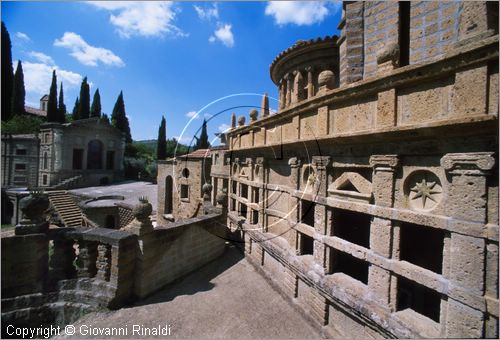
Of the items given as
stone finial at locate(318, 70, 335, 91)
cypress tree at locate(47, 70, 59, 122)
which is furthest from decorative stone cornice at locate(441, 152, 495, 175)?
cypress tree at locate(47, 70, 59, 122)

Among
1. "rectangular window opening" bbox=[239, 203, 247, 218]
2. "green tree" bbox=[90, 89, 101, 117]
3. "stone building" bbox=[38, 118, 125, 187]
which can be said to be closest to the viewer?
"rectangular window opening" bbox=[239, 203, 247, 218]

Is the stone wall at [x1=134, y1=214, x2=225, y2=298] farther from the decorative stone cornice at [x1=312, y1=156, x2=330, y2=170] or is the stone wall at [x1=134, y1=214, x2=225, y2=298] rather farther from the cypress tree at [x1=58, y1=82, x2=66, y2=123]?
the cypress tree at [x1=58, y1=82, x2=66, y2=123]

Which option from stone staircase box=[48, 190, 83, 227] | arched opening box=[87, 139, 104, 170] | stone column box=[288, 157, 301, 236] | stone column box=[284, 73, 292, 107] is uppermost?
stone column box=[284, 73, 292, 107]

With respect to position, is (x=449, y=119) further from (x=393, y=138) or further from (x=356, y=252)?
(x=356, y=252)

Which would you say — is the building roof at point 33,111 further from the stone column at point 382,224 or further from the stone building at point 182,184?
the stone column at point 382,224

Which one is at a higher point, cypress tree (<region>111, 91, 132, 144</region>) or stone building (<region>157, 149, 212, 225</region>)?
cypress tree (<region>111, 91, 132, 144</region>)

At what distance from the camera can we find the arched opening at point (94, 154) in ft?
116

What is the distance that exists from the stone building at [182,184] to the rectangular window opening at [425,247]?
33.1 feet

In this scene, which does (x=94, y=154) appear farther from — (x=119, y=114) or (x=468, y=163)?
(x=468, y=163)

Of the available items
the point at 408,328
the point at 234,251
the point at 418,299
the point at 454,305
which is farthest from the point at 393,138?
the point at 234,251

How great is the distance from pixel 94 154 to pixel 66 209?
17.3m

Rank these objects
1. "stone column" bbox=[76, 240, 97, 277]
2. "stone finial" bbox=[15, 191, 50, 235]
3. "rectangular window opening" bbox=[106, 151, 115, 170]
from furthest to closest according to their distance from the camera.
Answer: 1. "rectangular window opening" bbox=[106, 151, 115, 170]
2. "stone column" bbox=[76, 240, 97, 277]
3. "stone finial" bbox=[15, 191, 50, 235]

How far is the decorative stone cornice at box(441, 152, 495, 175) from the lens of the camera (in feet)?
9.45

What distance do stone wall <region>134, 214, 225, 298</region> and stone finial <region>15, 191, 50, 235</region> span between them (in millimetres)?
2334
